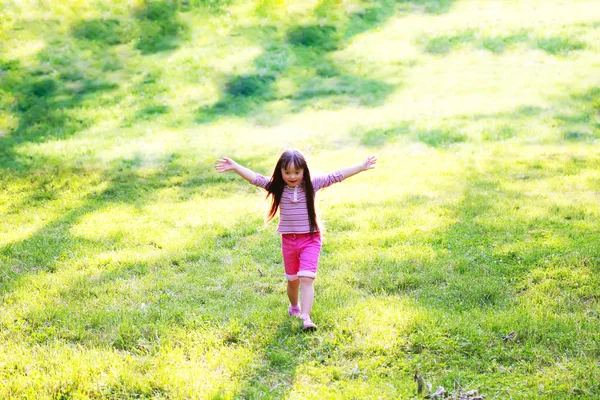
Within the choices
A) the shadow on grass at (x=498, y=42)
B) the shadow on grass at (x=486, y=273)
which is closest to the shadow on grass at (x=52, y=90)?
the shadow on grass at (x=486, y=273)

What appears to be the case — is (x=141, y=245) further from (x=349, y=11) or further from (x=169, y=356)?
(x=349, y=11)

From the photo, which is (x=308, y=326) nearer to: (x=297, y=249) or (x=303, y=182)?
(x=297, y=249)

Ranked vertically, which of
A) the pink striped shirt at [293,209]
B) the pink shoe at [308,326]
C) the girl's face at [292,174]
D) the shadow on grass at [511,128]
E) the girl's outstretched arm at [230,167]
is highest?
the girl's outstretched arm at [230,167]

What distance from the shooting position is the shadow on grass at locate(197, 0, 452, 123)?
15.4 meters

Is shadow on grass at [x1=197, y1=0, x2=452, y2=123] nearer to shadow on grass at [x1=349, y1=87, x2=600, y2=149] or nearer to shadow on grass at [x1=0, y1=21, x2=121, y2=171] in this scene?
shadow on grass at [x1=349, y1=87, x2=600, y2=149]

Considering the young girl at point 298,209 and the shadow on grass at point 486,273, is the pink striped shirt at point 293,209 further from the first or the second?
the shadow on grass at point 486,273

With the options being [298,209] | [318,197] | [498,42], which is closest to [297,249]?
[298,209]

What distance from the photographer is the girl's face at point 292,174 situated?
17.9 ft

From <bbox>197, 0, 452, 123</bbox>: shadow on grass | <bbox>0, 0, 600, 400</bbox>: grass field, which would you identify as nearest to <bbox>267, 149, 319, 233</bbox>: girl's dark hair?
<bbox>0, 0, 600, 400</bbox>: grass field

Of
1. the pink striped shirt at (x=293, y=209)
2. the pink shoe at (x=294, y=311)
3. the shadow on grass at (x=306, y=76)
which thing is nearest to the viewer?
the pink striped shirt at (x=293, y=209)

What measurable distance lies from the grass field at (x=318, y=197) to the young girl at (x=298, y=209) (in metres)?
0.36

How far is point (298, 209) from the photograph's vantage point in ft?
18.6

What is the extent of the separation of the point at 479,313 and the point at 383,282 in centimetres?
118

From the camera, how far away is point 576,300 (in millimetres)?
5984
